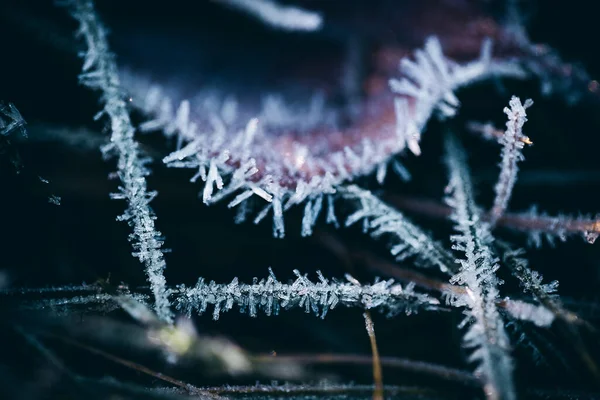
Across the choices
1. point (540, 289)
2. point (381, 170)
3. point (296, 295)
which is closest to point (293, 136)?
point (381, 170)

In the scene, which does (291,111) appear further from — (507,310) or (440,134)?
(507,310)

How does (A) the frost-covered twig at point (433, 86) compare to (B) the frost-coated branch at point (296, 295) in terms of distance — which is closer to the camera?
(B) the frost-coated branch at point (296, 295)

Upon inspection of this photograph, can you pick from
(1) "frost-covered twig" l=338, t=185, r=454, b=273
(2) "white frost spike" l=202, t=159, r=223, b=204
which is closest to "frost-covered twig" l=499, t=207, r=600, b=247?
(1) "frost-covered twig" l=338, t=185, r=454, b=273

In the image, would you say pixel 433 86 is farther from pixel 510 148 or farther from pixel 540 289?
pixel 540 289

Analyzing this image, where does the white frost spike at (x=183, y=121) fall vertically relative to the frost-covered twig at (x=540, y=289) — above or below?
above

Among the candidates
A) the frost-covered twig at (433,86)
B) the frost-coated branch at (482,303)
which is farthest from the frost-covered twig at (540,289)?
the frost-covered twig at (433,86)

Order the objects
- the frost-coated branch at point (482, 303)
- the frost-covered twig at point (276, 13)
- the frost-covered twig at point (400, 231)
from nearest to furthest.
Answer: the frost-coated branch at point (482, 303)
the frost-covered twig at point (400, 231)
the frost-covered twig at point (276, 13)

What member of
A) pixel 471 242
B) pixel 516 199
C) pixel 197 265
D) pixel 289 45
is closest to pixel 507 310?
pixel 471 242

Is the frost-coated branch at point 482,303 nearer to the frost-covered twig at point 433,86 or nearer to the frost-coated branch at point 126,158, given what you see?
the frost-covered twig at point 433,86

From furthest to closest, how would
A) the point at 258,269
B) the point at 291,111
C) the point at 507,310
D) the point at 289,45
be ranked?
the point at 289,45 < the point at 291,111 < the point at 258,269 < the point at 507,310
